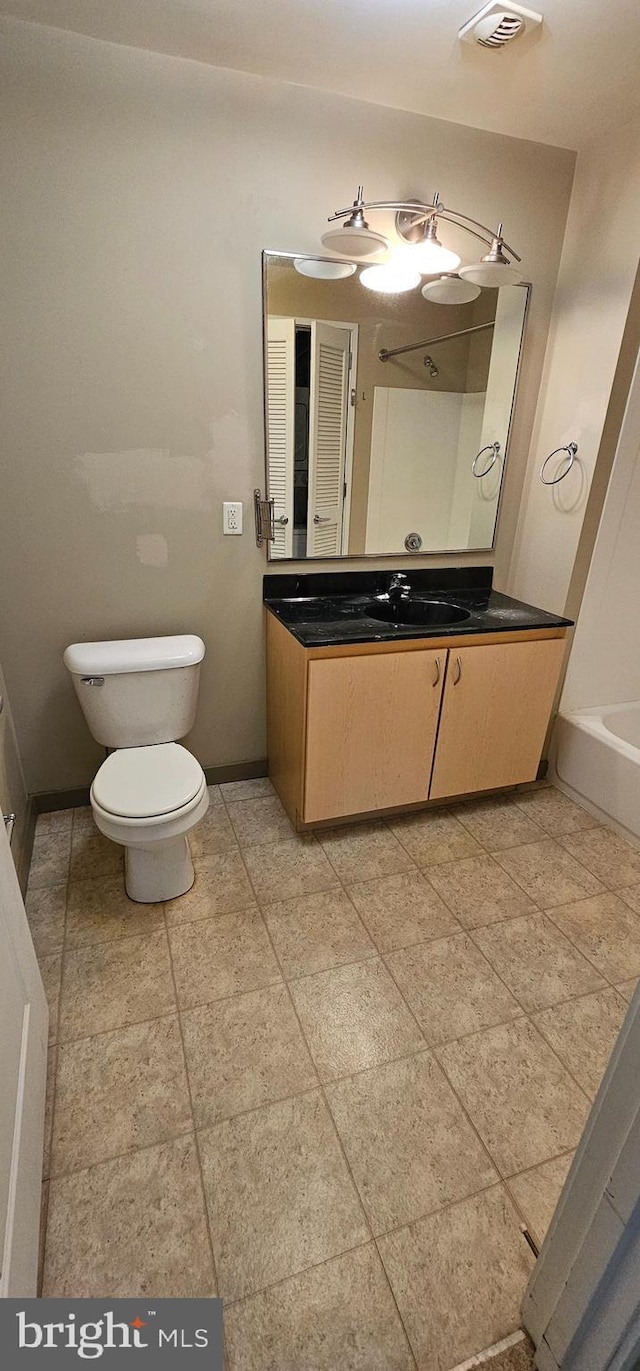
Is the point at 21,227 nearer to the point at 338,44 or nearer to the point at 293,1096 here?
the point at 338,44

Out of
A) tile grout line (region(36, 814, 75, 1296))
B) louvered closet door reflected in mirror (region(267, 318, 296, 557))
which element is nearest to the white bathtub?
louvered closet door reflected in mirror (region(267, 318, 296, 557))

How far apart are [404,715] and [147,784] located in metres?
0.90

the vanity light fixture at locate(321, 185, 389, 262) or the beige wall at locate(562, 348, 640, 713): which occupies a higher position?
the vanity light fixture at locate(321, 185, 389, 262)

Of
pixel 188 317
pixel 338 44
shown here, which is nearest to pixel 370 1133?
pixel 188 317

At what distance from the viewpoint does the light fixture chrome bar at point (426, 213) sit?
1682 mm

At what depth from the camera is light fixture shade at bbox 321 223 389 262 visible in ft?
5.27

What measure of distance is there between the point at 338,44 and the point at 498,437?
125 cm

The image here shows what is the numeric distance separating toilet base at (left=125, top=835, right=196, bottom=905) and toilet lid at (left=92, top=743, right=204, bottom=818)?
0.16 m

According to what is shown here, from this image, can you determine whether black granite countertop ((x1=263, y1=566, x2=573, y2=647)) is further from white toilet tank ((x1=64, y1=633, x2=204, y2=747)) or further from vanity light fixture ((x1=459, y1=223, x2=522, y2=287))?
vanity light fixture ((x1=459, y1=223, x2=522, y2=287))

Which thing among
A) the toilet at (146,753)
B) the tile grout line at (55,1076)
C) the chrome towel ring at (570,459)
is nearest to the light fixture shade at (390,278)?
the chrome towel ring at (570,459)

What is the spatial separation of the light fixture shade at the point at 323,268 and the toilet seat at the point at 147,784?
5.44 ft

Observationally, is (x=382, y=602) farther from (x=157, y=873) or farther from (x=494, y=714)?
(x=157, y=873)

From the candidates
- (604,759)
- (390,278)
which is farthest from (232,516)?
(604,759)

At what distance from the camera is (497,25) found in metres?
1.39
